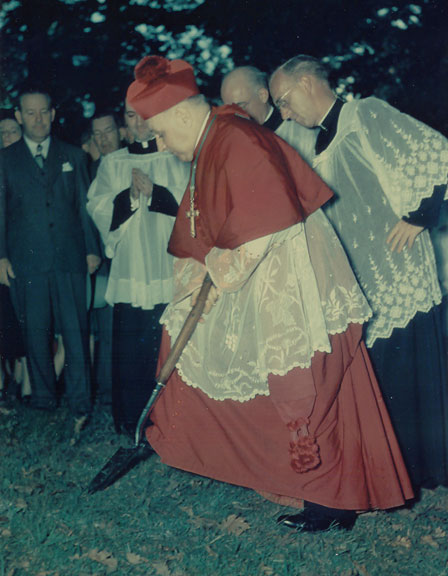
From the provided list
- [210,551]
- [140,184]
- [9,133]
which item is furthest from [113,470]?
[9,133]

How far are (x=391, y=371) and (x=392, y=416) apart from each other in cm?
24

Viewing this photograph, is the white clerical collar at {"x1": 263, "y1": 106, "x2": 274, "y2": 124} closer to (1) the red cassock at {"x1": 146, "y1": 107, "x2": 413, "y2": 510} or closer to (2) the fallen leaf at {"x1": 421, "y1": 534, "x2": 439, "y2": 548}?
(1) the red cassock at {"x1": 146, "y1": 107, "x2": 413, "y2": 510}

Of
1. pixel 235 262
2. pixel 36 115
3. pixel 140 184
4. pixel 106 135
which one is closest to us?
pixel 235 262

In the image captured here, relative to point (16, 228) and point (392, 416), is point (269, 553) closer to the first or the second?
point (392, 416)

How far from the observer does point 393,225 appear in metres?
3.37

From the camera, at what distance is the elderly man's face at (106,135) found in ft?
16.7

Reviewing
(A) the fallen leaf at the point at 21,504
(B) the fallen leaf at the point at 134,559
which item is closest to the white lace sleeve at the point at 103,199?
(A) the fallen leaf at the point at 21,504

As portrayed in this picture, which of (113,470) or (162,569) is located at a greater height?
(162,569)

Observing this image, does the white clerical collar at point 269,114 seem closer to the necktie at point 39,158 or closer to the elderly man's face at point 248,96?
the elderly man's face at point 248,96

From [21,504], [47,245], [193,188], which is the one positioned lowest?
[21,504]

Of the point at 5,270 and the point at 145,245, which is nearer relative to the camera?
the point at 145,245

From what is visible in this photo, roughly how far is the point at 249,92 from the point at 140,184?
919 millimetres

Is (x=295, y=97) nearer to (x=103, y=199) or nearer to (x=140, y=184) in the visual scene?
(x=140, y=184)

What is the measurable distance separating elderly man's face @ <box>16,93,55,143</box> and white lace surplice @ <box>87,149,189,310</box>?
77 centimetres
